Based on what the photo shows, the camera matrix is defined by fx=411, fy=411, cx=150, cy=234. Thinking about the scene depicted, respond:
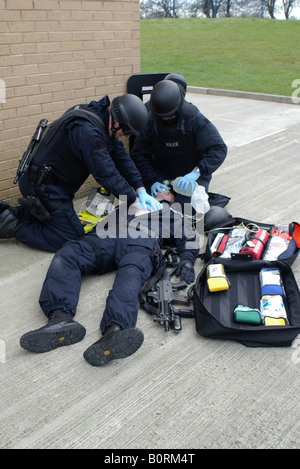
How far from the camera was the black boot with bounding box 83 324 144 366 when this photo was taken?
2.28 meters

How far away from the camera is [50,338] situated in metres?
2.41

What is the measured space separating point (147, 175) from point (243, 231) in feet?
4.04

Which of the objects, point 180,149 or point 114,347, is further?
point 180,149

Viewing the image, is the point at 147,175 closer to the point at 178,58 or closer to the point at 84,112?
the point at 84,112

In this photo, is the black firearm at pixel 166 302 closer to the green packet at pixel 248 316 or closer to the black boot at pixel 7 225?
the green packet at pixel 248 316

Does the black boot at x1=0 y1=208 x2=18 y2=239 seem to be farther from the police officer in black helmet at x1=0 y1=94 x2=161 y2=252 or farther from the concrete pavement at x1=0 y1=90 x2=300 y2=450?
the concrete pavement at x1=0 y1=90 x2=300 y2=450

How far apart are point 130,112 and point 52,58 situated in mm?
1549

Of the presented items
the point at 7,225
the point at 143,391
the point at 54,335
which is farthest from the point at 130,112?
the point at 143,391

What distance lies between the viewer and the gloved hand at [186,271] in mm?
3143

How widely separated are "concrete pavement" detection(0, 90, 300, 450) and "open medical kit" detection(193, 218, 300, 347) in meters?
0.10

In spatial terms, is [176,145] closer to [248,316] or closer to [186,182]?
[186,182]

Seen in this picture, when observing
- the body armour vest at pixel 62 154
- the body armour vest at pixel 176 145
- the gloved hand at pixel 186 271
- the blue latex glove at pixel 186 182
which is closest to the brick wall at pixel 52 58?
the body armour vest at pixel 62 154

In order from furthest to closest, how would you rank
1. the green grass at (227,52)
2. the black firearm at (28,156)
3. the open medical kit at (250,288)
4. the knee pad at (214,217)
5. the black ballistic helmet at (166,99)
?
1. the green grass at (227,52)
2. the knee pad at (214,217)
3. the black ballistic helmet at (166,99)
4. the black firearm at (28,156)
5. the open medical kit at (250,288)

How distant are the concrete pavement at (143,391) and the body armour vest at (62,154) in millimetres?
901
